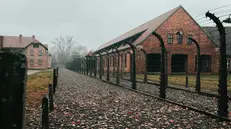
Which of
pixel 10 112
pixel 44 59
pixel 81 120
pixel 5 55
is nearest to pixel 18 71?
Answer: pixel 5 55

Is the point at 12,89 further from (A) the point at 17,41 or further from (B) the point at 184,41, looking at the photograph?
(A) the point at 17,41

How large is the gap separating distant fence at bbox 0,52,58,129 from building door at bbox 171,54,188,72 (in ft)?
126

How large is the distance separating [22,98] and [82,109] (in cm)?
783

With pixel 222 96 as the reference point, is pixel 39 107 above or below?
below

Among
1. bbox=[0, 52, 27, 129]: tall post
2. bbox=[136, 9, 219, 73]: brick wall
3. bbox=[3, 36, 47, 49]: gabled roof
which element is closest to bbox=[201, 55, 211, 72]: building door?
bbox=[136, 9, 219, 73]: brick wall

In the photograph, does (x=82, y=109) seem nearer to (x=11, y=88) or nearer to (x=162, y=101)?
(x=162, y=101)

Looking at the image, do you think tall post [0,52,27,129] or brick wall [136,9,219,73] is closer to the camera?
tall post [0,52,27,129]

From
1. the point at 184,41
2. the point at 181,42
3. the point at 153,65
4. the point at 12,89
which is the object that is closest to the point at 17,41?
the point at 153,65

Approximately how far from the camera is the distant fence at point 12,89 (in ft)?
3.56

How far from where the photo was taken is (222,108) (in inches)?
284

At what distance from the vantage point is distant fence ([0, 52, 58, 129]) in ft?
3.56

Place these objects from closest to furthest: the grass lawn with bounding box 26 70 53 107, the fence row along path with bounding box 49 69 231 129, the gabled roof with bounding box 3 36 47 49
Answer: the fence row along path with bounding box 49 69 231 129, the grass lawn with bounding box 26 70 53 107, the gabled roof with bounding box 3 36 47 49

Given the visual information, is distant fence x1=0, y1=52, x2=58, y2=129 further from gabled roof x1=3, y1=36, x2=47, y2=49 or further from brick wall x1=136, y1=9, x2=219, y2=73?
gabled roof x1=3, y1=36, x2=47, y2=49

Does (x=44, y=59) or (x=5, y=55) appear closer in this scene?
(x=5, y=55)
